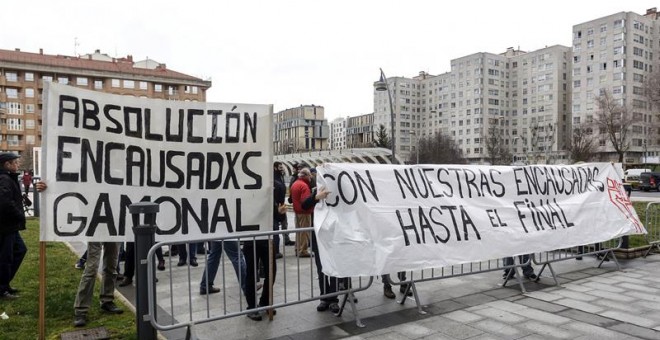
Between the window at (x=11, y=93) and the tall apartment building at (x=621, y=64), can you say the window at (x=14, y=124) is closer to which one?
the window at (x=11, y=93)

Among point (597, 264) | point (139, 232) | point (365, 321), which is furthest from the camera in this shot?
point (597, 264)

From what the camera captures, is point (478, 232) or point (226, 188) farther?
point (478, 232)

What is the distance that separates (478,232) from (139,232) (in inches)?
160

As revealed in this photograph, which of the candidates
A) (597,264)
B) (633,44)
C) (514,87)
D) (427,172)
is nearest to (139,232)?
(427,172)

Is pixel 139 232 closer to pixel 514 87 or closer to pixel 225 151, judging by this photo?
pixel 225 151

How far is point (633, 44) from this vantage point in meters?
85.4

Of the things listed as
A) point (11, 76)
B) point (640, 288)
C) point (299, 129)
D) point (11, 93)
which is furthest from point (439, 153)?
point (640, 288)

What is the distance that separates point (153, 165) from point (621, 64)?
324 feet

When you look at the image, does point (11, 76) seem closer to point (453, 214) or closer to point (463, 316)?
point (453, 214)

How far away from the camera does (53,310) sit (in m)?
5.27

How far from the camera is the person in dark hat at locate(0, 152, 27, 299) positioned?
5.69m

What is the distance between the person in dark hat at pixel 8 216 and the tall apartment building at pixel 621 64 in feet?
294

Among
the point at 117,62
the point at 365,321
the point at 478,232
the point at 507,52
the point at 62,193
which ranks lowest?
the point at 365,321

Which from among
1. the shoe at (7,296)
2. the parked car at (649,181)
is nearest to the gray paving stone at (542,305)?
the shoe at (7,296)
